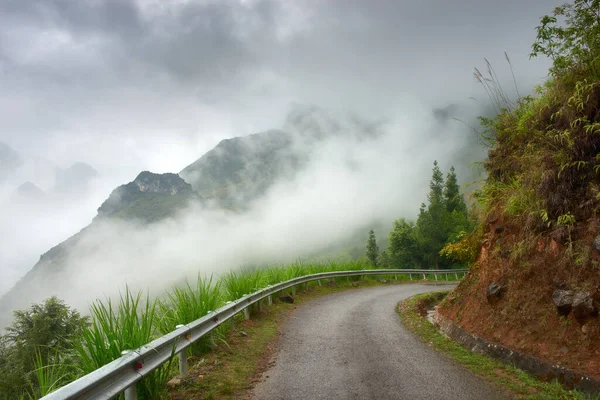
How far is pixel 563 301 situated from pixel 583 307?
30 cm

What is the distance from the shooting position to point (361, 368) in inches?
210

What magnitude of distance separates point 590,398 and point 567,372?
0.52 metres

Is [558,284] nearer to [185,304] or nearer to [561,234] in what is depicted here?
[561,234]

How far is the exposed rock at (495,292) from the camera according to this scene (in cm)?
623

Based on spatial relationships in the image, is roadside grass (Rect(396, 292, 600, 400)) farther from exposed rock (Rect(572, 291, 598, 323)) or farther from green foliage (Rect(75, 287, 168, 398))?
green foliage (Rect(75, 287, 168, 398))

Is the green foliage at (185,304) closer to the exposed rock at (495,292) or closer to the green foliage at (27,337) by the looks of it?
the exposed rock at (495,292)

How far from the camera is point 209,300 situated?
695cm

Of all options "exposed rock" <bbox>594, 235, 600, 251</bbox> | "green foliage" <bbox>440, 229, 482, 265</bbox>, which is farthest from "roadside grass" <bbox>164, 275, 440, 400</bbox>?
"exposed rock" <bbox>594, 235, 600, 251</bbox>

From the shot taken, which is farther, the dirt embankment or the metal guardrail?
the dirt embankment

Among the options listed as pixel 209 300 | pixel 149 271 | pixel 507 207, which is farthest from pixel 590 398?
pixel 149 271

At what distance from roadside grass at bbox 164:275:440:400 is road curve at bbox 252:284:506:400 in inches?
10.3

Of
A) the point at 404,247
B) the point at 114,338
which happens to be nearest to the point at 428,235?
the point at 404,247

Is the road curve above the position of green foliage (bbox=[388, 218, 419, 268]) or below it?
above

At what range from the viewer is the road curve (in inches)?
173
